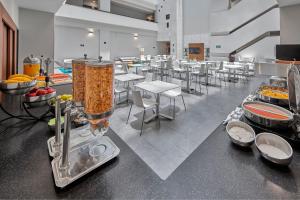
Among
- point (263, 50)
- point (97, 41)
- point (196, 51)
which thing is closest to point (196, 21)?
point (196, 51)

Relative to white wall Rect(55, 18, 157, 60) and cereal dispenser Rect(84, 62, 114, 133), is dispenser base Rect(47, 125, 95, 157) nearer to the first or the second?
cereal dispenser Rect(84, 62, 114, 133)

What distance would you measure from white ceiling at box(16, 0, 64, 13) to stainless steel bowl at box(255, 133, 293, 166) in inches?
191

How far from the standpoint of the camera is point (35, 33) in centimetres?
447

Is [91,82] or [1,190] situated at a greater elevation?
[91,82]

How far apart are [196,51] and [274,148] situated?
41.5 feet

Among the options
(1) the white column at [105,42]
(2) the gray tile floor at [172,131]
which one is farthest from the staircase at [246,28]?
(1) the white column at [105,42]

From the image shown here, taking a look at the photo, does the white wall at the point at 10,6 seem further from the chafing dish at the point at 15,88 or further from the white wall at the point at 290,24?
the white wall at the point at 290,24

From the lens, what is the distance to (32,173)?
2.08 feet

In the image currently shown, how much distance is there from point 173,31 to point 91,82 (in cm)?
1435

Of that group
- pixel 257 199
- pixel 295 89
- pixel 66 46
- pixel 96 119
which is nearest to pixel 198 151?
pixel 257 199

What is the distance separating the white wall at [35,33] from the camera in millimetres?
4273

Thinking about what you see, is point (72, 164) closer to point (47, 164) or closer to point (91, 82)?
point (47, 164)

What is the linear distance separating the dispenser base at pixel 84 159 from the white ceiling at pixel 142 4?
47.9 ft

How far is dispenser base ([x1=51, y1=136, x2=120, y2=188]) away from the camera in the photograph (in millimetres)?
590
